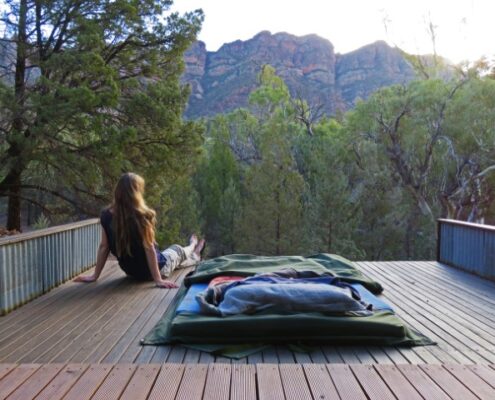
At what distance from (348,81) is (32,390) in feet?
128

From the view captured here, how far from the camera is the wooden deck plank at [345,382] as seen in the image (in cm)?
191

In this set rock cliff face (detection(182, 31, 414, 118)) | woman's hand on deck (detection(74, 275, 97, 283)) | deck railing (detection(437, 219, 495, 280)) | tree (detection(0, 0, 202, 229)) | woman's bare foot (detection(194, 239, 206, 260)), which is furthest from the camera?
Result: rock cliff face (detection(182, 31, 414, 118))

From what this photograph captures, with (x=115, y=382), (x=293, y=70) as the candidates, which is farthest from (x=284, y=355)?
(x=293, y=70)

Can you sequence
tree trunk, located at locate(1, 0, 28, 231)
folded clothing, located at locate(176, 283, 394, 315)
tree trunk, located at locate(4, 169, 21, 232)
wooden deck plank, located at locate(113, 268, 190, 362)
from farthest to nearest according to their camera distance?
tree trunk, located at locate(4, 169, 21, 232)
tree trunk, located at locate(1, 0, 28, 231)
folded clothing, located at locate(176, 283, 394, 315)
wooden deck plank, located at locate(113, 268, 190, 362)

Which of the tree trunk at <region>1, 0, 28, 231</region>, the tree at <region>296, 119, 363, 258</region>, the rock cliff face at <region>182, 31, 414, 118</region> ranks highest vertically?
the rock cliff face at <region>182, 31, 414, 118</region>

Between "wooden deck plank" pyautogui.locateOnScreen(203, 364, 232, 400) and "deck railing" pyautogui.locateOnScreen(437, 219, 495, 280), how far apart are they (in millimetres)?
3449

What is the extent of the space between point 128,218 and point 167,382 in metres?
1.98

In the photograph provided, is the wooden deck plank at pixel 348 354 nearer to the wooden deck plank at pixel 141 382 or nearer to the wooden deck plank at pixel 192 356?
the wooden deck plank at pixel 192 356

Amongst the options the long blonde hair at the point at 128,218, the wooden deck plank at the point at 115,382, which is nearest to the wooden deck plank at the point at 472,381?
the wooden deck plank at the point at 115,382

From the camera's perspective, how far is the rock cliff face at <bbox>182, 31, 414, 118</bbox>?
32688 millimetres

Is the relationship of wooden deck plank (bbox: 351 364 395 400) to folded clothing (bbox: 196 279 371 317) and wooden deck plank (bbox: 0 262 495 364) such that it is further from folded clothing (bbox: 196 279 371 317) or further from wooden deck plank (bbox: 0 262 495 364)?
folded clothing (bbox: 196 279 371 317)

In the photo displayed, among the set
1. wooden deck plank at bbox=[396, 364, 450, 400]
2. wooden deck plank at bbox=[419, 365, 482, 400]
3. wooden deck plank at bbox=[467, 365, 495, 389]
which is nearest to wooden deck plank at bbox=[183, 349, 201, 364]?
A: wooden deck plank at bbox=[396, 364, 450, 400]

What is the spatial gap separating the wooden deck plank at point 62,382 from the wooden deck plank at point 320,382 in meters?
1.05

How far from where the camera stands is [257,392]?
193 cm
